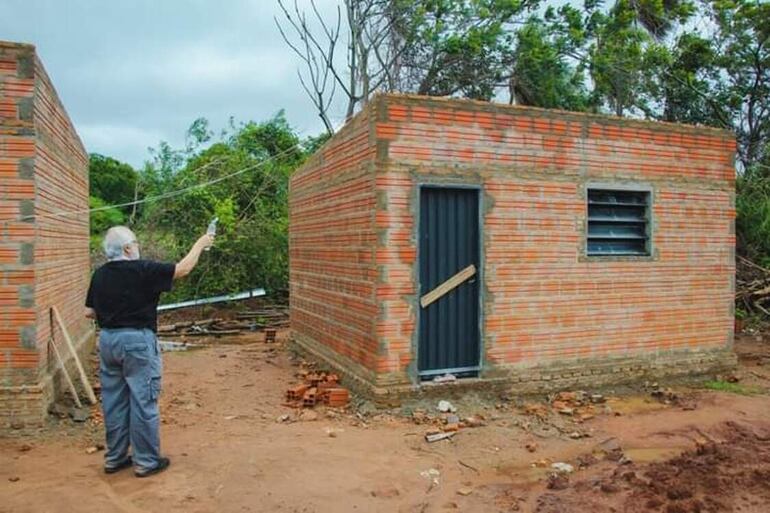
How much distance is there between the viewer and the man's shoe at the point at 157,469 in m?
5.14

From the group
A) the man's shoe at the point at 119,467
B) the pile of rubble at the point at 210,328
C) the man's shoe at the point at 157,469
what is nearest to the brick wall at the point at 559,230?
the man's shoe at the point at 157,469

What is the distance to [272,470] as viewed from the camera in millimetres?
5414

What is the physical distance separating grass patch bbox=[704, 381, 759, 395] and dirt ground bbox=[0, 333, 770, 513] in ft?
0.62

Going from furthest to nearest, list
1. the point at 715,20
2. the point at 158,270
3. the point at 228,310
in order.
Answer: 1. the point at 715,20
2. the point at 228,310
3. the point at 158,270

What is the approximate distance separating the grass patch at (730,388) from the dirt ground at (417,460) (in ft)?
0.62

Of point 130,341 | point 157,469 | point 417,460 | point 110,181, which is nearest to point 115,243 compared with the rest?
point 130,341

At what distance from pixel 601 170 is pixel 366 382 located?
412 centimetres

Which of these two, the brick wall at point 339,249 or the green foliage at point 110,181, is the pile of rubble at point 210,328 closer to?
the brick wall at point 339,249

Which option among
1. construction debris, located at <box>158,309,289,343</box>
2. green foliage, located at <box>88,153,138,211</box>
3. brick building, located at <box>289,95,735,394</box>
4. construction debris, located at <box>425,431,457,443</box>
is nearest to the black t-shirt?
brick building, located at <box>289,95,735,394</box>

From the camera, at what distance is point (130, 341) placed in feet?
16.5

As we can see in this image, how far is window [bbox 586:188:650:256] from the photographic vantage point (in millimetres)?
8367

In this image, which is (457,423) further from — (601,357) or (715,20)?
(715,20)

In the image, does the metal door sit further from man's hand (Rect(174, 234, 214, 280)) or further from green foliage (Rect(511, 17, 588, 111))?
green foliage (Rect(511, 17, 588, 111))

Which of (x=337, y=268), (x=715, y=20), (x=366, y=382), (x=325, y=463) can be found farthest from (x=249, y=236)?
(x=715, y=20)
